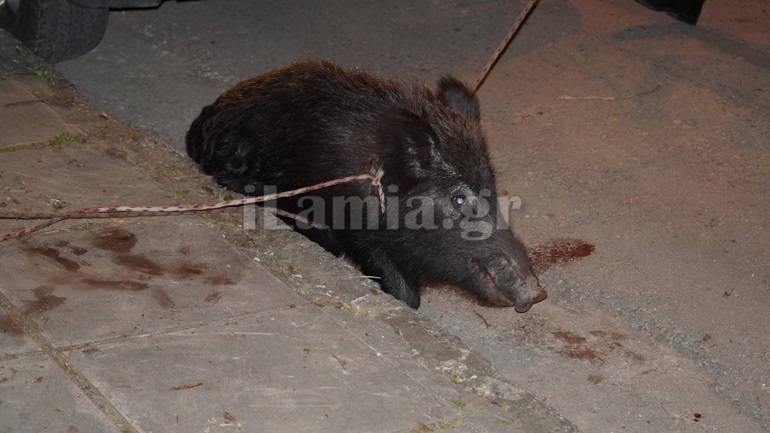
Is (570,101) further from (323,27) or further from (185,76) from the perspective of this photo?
(185,76)

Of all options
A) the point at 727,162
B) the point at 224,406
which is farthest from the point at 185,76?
the point at 224,406

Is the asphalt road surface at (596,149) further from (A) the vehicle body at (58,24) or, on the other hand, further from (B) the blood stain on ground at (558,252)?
(A) the vehicle body at (58,24)

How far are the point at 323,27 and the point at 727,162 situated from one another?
3497mm

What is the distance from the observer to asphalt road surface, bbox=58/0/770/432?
4.86 metres

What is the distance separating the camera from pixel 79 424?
3.70m

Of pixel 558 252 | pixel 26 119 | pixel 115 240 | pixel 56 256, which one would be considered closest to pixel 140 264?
pixel 115 240

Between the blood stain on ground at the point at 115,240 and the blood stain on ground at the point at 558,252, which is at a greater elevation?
the blood stain on ground at the point at 558,252

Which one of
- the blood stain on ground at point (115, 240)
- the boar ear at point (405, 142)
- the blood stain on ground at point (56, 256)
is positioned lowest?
the blood stain on ground at point (56, 256)

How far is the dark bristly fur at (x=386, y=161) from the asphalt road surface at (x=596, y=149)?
32cm

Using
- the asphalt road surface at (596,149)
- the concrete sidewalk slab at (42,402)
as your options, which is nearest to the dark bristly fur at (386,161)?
the asphalt road surface at (596,149)

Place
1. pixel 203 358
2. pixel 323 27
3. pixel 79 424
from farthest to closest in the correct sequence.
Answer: pixel 323 27
pixel 203 358
pixel 79 424

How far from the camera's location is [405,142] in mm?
4949

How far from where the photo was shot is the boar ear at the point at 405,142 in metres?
4.89

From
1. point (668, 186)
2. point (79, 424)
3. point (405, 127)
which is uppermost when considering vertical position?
point (405, 127)
